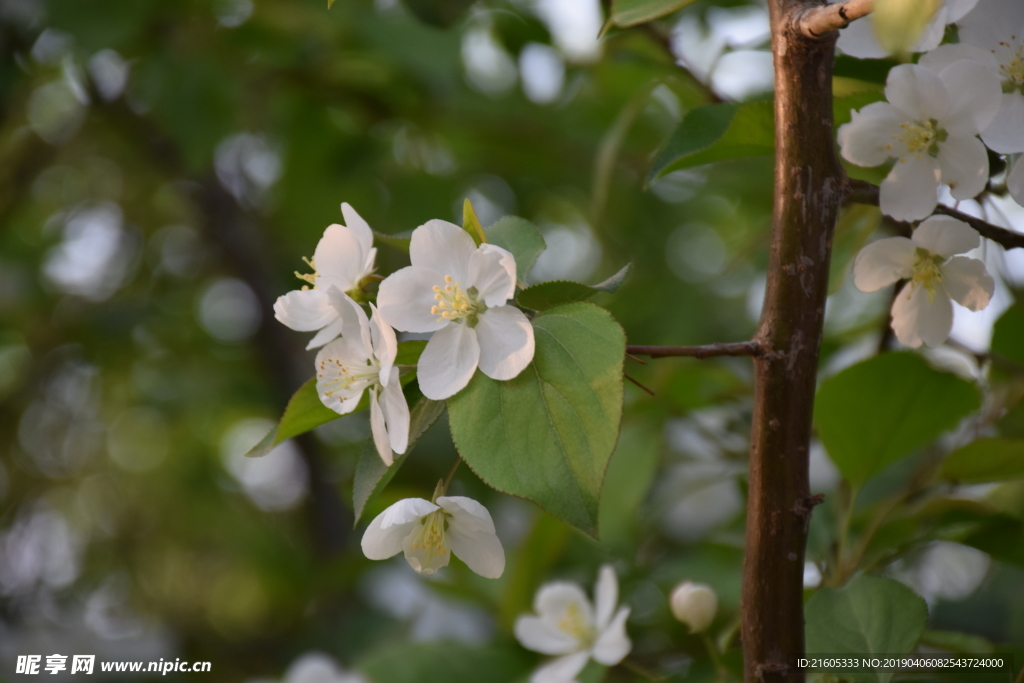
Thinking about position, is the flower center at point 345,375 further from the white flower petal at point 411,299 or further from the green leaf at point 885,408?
the green leaf at point 885,408

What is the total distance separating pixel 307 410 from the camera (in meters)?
0.55

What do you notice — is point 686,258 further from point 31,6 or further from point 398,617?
point 31,6

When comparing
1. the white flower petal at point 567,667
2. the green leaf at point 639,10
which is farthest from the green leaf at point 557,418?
the white flower petal at point 567,667

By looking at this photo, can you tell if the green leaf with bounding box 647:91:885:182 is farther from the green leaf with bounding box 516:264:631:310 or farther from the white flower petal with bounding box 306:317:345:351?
the white flower petal with bounding box 306:317:345:351

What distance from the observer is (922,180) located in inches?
21.0

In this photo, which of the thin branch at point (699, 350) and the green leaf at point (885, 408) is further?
the green leaf at point (885, 408)

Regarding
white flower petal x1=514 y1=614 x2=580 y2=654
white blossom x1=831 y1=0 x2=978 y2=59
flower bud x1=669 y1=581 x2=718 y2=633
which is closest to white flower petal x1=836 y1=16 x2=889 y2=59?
white blossom x1=831 y1=0 x2=978 y2=59

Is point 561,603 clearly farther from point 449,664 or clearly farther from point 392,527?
point 392,527

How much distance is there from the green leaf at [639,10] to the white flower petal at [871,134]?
0.49ft

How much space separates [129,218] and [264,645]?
124 cm

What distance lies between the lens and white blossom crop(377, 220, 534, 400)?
484 millimetres

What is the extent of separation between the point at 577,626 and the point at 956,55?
0.61 metres

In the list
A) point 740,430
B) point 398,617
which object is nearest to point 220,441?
point 398,617

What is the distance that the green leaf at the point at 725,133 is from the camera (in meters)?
0.58
